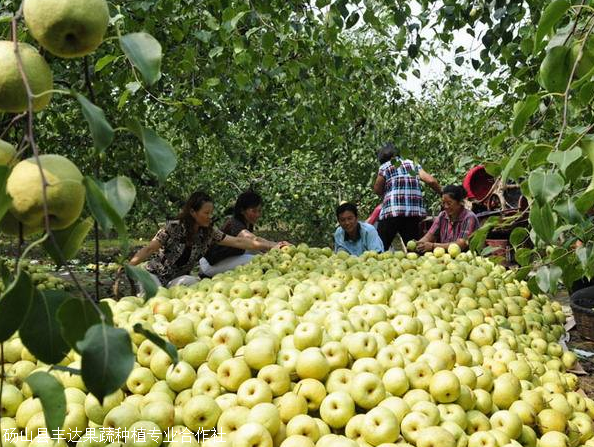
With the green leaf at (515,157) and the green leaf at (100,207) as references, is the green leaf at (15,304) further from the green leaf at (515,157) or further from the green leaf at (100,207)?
the green leaf at (515,157)

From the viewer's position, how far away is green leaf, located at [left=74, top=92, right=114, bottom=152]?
64cm

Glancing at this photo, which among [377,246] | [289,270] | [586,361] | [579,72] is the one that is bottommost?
[586,361]

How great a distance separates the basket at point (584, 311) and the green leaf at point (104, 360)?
4723 millimetres

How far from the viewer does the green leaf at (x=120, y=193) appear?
0.69m

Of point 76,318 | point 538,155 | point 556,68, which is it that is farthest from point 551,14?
point 76,318

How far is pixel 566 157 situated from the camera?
4.09 feet

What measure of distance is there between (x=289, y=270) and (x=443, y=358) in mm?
1882

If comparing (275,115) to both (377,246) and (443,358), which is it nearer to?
(377,246)

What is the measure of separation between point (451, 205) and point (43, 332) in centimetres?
550

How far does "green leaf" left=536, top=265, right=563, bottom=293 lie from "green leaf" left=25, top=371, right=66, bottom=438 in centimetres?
158

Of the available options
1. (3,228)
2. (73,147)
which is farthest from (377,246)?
(3,228)

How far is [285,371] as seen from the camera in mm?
2023

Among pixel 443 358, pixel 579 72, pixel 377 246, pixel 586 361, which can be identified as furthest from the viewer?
pixel 377 246

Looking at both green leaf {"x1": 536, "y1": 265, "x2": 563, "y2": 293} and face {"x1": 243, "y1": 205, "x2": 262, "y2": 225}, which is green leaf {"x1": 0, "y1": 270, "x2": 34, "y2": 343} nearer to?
green leaf {"x1": 536, "y1": 265, "x2": 563, "y2": 293}
